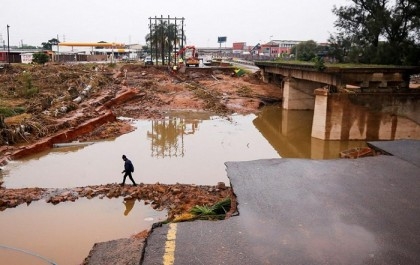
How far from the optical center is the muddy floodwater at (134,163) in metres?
9.33

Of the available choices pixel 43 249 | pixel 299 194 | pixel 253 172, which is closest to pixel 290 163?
pixel 253 172

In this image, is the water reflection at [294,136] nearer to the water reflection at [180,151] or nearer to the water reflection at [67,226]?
the water reflection at [180,151]

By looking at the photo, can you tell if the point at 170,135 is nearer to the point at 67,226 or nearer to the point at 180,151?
the point at 180,151

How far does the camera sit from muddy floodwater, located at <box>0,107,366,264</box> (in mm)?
9328

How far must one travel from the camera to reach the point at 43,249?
869 cm

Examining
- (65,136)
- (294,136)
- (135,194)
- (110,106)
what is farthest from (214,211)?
(110,106)

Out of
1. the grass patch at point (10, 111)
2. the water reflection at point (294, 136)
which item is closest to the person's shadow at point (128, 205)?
the water reflection at point (294, 136)

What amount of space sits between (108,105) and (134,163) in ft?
48.7

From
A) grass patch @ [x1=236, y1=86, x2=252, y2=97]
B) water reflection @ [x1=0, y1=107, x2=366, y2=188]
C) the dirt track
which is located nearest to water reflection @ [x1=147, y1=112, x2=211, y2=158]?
water reflection @ [x1=0, y1=107, x2=366, y2=188]

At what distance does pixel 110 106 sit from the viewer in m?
30.7

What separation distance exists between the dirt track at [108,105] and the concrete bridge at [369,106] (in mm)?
11432

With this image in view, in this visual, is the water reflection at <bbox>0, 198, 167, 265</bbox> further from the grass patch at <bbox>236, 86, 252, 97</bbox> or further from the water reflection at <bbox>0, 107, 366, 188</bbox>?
the grass patch at <bbox>236, 86, 252, 97</bbox>

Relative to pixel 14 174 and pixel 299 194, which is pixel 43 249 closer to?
pixel 299 194

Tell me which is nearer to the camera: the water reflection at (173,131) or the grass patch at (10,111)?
the water reflection at (173,131)
